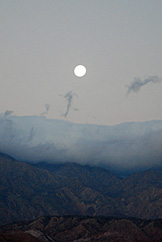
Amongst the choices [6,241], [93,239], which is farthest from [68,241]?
[6,241]

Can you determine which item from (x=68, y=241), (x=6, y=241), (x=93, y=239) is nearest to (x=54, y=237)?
(x=68, y=241)

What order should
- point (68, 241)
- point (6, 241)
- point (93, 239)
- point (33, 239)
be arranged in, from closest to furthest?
point (6, 241) → point (33, 239) → point (93, 239) → point (68, 241)

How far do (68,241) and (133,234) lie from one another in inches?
1373

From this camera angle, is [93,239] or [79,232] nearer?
[93,239]

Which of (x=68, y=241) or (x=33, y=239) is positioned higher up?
(x=33, y=239)

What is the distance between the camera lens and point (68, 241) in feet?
620

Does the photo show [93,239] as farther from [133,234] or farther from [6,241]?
[6,241]

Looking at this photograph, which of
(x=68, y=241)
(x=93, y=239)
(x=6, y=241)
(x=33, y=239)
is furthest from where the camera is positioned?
(x=68, y=241)

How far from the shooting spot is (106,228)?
19888 cm

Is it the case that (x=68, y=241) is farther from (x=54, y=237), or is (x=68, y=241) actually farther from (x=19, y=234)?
(x=19, y=234)

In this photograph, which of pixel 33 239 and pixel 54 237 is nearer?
pixel 33 239

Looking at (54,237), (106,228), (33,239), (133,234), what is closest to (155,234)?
(133,234)

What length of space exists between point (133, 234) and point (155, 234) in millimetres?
11511

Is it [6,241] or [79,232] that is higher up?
[6,241]
